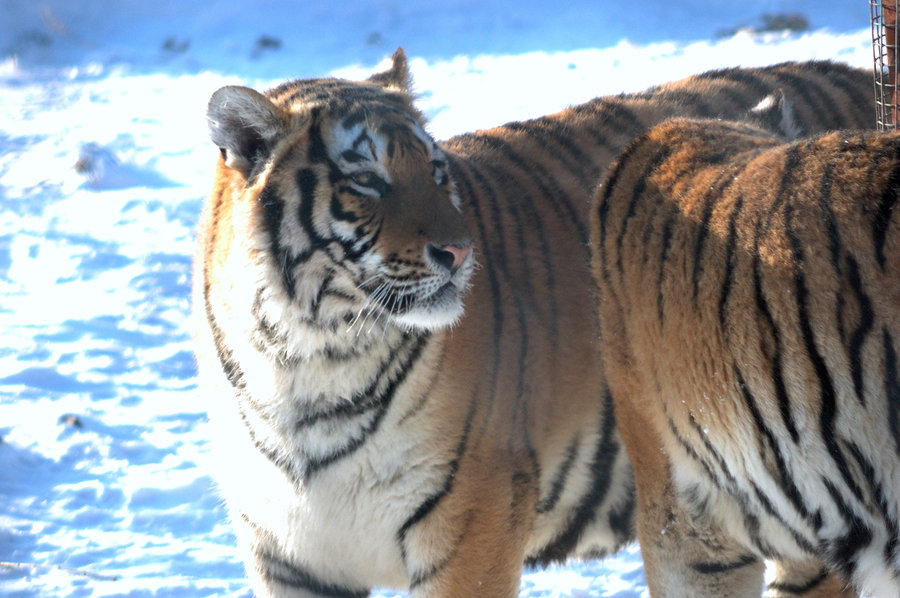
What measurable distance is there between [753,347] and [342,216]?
1024 millimetres

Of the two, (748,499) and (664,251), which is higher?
(664,251)

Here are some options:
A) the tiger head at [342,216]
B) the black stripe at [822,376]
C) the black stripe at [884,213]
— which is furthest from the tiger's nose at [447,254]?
the black stripe at [884,213]

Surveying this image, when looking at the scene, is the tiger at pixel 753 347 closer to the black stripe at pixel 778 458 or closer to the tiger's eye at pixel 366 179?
the black stripe at pixel 778 458

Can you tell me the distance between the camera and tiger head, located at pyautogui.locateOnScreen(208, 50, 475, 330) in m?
2.19

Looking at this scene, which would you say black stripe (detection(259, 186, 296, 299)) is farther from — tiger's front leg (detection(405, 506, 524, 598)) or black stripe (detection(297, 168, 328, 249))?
tiger's front leg (detection(405, 506, 524, 598))

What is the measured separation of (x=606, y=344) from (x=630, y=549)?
1518 mm

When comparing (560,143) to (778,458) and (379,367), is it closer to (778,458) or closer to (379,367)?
(379,367)

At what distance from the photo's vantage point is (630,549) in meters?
3.28

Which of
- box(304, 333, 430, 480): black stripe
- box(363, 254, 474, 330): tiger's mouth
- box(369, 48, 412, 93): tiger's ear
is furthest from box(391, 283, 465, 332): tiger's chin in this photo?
box(369, 48, 412, 93): tiger's ear

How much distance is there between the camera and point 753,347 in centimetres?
154

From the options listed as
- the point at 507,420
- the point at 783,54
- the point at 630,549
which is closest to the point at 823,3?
the point at 783,54

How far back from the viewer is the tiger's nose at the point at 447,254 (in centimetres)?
218

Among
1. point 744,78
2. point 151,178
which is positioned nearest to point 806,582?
point 744,78

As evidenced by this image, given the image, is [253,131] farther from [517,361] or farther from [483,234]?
[517,361]
